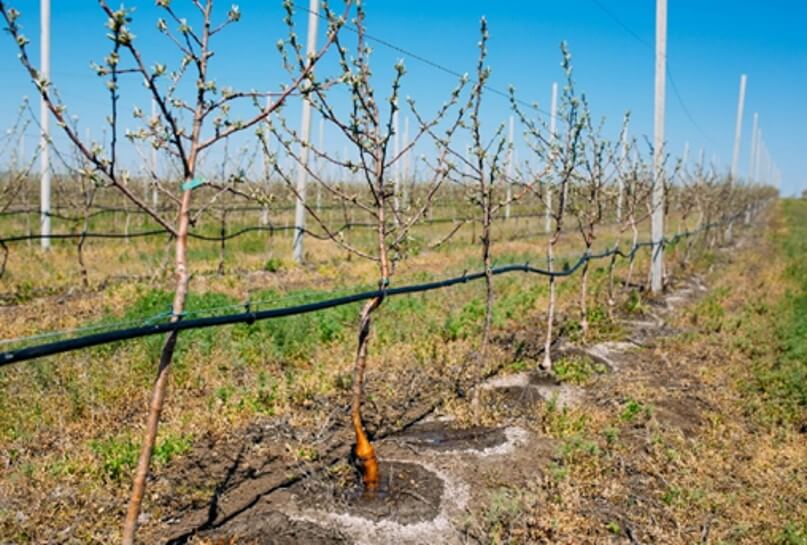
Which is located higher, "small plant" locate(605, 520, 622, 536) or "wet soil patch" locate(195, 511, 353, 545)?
"wet soil patch" locate(195, 511, 353, 545)

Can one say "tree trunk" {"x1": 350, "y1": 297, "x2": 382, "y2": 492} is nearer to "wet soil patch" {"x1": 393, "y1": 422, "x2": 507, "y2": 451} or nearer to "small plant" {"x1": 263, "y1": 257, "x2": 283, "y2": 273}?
"wet soil patch" {"x1": 393, "y1": 422, "x2": 507, "y2": 451}

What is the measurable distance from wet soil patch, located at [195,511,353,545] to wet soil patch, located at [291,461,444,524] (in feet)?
0.66

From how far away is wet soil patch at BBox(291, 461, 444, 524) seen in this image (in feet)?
11.1

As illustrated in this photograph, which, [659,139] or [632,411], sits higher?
[659,139]

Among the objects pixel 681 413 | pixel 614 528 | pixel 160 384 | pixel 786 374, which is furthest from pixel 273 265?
pixel 160 384

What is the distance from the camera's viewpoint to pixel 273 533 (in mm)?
3127

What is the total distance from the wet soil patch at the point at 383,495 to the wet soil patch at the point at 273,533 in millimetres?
201

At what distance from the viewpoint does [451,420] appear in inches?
193

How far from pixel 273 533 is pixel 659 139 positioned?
397 inches

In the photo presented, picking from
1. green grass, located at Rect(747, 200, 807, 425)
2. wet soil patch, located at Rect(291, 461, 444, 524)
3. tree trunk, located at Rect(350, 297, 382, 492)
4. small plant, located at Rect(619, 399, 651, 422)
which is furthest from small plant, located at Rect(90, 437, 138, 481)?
green grass, located at Rect(747, 200, 807, 425)

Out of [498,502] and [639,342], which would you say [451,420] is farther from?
[639,342]

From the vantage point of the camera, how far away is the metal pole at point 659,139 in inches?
429

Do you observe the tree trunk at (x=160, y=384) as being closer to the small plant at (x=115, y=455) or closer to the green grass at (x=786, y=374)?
the small plant at (x=115, y=455)

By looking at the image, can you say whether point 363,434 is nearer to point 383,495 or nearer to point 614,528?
point 383,495
